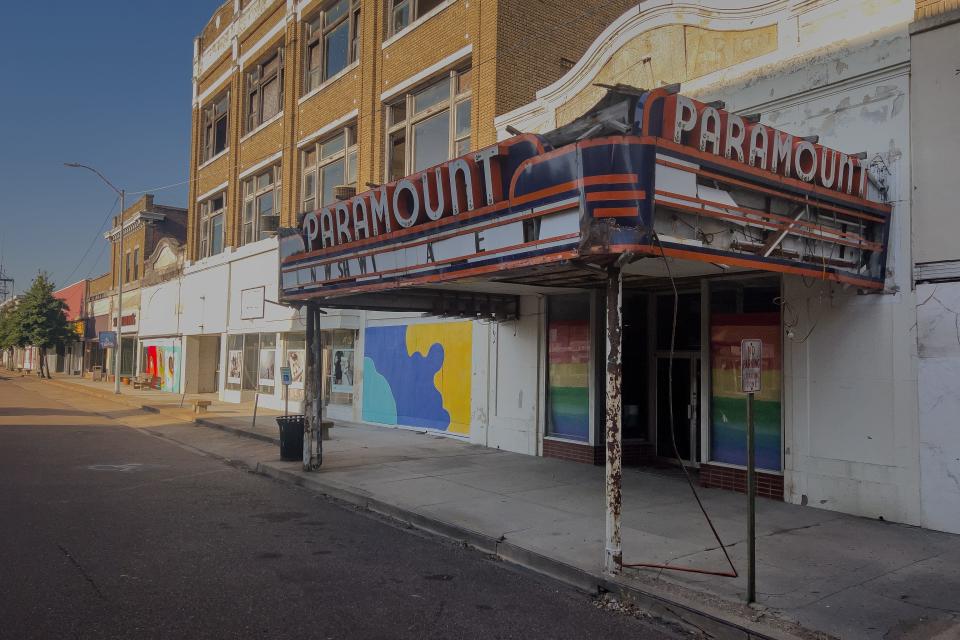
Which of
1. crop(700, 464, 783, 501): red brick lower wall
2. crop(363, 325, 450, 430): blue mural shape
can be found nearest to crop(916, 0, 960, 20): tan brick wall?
crop(700, 464, 783, 501): red brick lower wall

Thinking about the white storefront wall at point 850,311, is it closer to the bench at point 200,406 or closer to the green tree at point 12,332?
the bench at point 200,406

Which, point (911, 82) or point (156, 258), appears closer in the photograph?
point (911, 82)

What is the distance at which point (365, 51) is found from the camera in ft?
63.9

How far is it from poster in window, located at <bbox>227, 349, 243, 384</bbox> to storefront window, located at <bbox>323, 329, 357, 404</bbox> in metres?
6.11

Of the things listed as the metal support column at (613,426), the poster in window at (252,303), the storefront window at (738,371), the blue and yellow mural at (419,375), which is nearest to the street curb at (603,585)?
the metal support column at (613,426)

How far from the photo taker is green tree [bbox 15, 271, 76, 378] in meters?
51.9

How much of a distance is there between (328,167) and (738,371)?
1549 cm

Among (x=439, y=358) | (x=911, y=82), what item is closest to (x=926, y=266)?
(x=911, y=82)

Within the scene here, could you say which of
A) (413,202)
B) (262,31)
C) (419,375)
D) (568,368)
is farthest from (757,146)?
(262,31)

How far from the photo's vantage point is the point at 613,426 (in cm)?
647

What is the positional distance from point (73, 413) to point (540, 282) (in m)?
19.1

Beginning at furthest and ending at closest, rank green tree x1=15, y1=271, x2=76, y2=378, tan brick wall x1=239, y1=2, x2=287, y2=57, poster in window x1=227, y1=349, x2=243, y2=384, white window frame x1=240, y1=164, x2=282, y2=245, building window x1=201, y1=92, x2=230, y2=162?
green tree x1=15, y1=271, x2=76, y2=378 → building window x1=201, y1=92, x2=230, y2=162 → poster in window x1=227, y1=349, x2=243, y2=384 → tan brick wall x1=239, y1=2, x2=287, y2=57 → white window frame x1=240, y1=164, x2=282, y2=245

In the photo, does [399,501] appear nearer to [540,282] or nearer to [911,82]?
[540,282]

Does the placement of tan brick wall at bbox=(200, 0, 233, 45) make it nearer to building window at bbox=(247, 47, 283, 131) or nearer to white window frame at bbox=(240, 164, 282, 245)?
building window at bbox=(247, 47, 283, 131)
